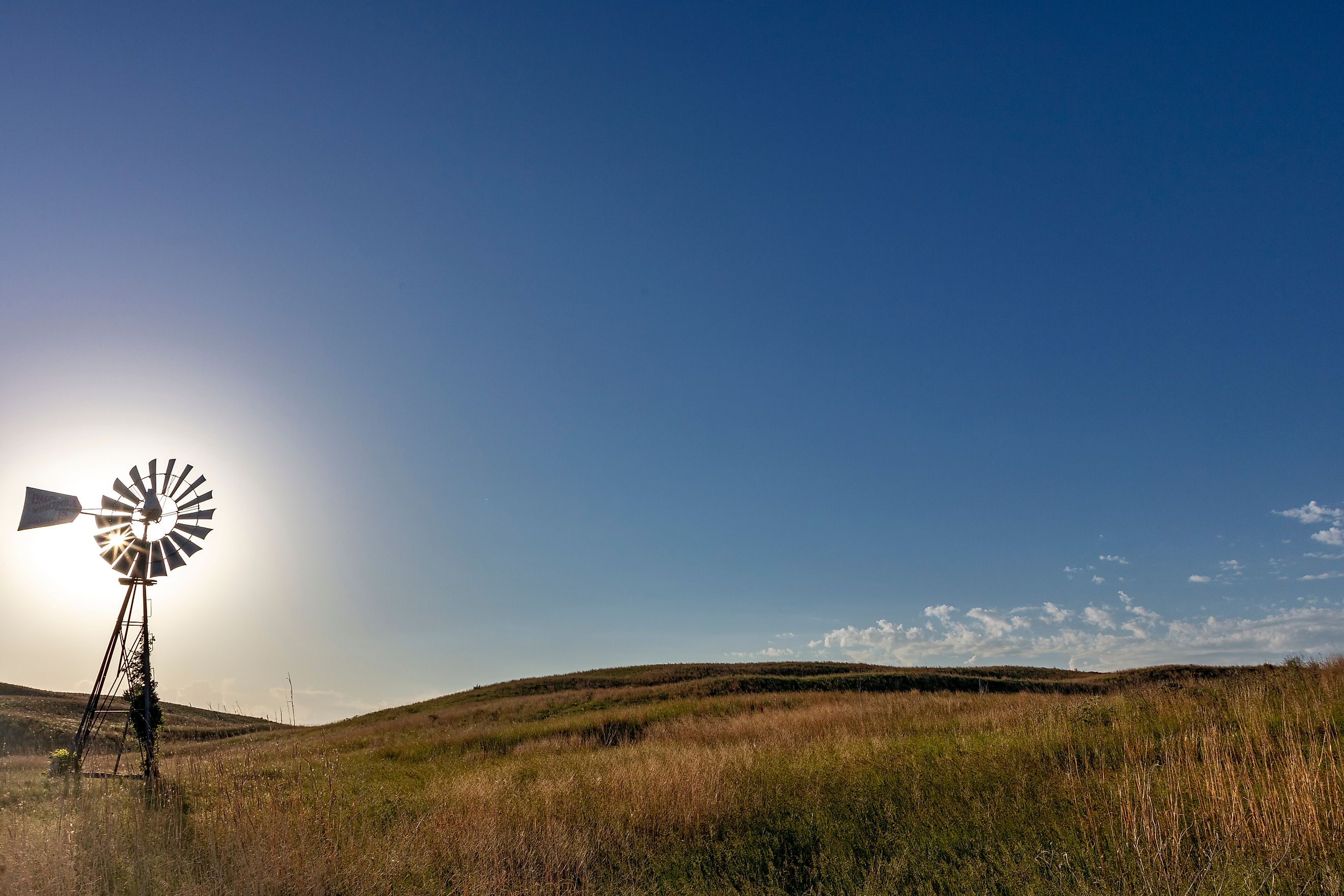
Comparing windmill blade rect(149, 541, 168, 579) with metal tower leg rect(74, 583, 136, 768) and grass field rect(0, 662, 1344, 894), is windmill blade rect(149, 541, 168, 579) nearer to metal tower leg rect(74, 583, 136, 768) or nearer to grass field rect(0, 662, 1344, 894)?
metal tower leg rect(74, 583, 136, 768)

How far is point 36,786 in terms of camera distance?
15.2 metres

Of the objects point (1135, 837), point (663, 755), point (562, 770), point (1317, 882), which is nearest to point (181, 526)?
point (562, 770)

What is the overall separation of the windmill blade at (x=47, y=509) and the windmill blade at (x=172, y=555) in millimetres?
2042

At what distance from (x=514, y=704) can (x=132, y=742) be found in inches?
853

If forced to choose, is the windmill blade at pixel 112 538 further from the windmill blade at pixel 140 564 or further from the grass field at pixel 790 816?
the grass field at pixel 790 816

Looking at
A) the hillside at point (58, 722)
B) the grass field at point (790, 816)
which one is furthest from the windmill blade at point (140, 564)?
the grass field at point (790, 816)

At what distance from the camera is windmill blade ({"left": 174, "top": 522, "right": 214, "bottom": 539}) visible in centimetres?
1867

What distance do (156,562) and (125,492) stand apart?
2087 millimetres

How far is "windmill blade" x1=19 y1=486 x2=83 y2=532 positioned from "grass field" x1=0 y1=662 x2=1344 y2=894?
236 inches

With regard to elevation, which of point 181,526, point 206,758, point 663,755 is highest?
point 181,526

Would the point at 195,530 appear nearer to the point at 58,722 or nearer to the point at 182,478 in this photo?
the point at 182,478

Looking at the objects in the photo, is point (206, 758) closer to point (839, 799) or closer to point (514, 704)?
point (839, 799)

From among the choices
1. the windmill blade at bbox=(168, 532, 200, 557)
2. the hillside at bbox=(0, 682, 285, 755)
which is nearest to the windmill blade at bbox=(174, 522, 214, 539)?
the windmill blade at bbox=(168, 532, 200, 557)

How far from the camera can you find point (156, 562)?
18.2m
